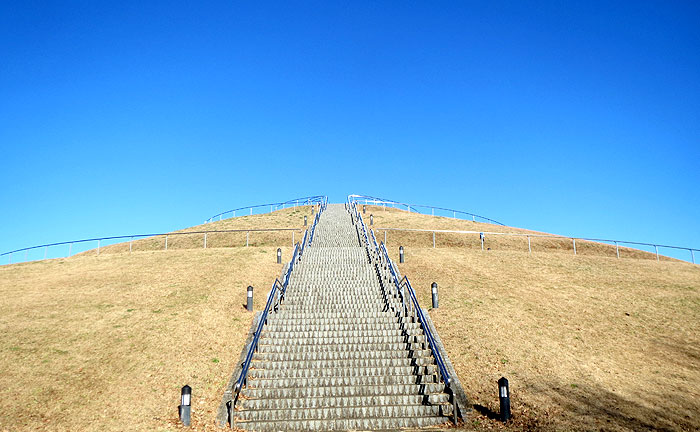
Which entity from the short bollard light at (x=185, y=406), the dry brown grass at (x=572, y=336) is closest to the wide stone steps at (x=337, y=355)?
the dry brown grass at (x=572, y=336)

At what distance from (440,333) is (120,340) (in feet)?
37.1

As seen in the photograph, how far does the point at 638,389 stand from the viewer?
515 inches

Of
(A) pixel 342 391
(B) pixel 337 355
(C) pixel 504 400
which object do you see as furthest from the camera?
(B) pixel 337 355

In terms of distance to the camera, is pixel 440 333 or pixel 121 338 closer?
pixel 121 338

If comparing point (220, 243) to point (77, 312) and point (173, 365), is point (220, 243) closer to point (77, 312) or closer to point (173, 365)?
point (77, 312)

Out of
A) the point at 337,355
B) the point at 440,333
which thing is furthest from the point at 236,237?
the point at 337,355

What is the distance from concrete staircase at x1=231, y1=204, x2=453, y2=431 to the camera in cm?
1177

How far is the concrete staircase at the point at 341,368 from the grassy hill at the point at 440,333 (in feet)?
3.72

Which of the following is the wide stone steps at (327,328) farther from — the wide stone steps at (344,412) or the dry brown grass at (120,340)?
the wide stone steps at (344,412)

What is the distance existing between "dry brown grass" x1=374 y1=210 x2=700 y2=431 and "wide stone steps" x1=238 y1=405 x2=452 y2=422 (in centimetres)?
118

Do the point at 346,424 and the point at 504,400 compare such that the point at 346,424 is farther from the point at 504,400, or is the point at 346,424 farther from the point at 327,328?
the point at 327,328

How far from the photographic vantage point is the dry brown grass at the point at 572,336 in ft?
39.0

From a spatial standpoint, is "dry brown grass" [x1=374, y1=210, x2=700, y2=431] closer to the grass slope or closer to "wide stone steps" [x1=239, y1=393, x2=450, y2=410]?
"wide stone steps" [x1=239, y1=393, x2=450, y2=410]

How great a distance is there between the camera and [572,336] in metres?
16.6
